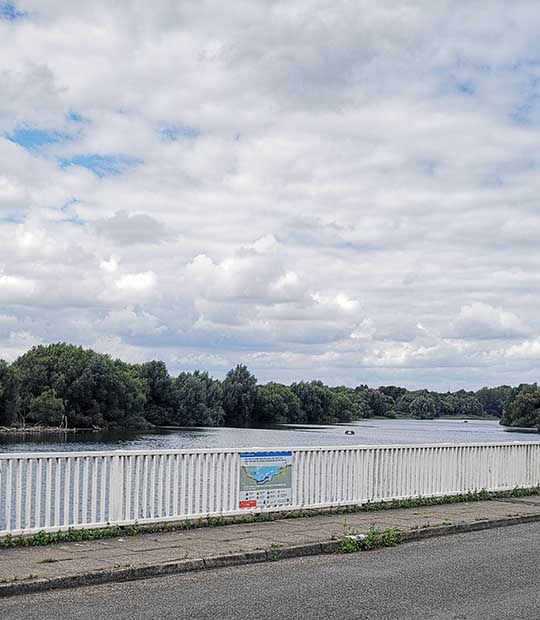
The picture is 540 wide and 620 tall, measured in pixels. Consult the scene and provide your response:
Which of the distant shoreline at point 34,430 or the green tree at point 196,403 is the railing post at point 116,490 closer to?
the distant shoreline at point 34,430

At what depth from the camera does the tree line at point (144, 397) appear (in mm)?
100312

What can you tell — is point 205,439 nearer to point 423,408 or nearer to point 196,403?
point 196,403

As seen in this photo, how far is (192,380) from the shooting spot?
120688 millimetres

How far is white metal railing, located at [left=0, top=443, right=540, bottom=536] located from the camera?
420 inches

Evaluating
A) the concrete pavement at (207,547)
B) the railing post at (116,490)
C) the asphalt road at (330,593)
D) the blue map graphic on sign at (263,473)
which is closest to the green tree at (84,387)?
the blue map graphic on sign at (263,473)

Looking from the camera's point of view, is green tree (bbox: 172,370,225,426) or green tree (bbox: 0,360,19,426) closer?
green tree (bbox: 0,360,19,426)

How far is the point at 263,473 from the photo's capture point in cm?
1288

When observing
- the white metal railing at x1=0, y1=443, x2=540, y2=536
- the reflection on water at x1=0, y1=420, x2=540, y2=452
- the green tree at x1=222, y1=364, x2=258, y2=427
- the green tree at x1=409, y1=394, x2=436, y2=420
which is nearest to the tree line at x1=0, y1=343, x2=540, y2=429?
the green tree at x1=222, y1=364, x2=258, y2=427

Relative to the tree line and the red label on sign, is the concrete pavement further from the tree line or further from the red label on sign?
the tree line

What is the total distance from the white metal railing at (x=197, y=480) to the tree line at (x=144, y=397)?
84168 millimetres

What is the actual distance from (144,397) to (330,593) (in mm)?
104661

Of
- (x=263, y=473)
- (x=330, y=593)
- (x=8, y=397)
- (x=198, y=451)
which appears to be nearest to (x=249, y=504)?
(x=263, y=473)

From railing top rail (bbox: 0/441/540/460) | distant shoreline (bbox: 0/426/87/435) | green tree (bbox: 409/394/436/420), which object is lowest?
A: distant shoreline (bbox: 0/426/87/435)

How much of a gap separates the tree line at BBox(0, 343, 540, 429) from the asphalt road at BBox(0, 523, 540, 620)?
3496 inches
